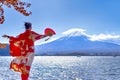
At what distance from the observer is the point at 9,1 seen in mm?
8977

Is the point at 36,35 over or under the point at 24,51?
over

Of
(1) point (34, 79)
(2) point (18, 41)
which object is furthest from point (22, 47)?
(1) point (34, 79)

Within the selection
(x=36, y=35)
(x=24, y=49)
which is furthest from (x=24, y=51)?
(x=36, y=35)

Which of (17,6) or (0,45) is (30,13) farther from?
(0,45)

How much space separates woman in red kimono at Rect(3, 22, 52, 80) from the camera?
870cm

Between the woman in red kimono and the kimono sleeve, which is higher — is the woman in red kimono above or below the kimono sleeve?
below

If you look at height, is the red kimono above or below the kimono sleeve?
below

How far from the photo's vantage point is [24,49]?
8867mm

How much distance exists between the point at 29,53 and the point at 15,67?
0.56 meters

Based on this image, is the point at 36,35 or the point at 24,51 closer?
the point at 36,35

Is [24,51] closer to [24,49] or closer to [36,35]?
[24,49]

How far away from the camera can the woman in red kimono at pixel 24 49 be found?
8703 millimetres

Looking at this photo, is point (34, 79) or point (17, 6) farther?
point (34, 79)

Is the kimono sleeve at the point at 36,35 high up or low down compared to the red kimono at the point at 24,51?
up
